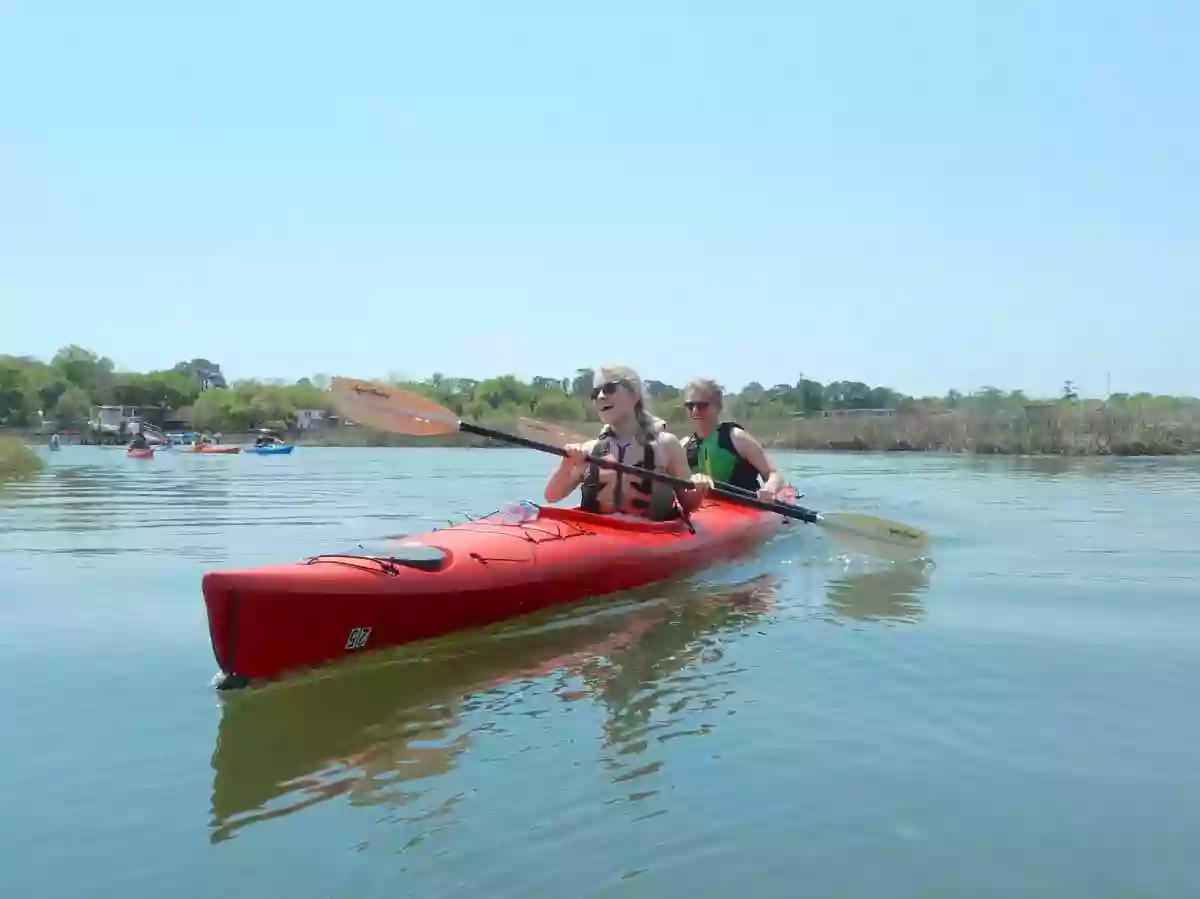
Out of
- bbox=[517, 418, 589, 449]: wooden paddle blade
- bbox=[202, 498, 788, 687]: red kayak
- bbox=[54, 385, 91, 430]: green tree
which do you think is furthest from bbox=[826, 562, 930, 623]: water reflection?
bbox=[54, 385, 91, 430]: green tree

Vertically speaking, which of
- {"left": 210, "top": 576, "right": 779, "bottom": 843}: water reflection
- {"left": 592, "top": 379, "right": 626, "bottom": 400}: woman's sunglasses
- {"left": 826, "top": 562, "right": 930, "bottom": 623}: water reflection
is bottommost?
{"left": 210, "top": 576, "right": 779, "bottom": 843}: water reflection

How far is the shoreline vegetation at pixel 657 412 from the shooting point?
2730 centimetres

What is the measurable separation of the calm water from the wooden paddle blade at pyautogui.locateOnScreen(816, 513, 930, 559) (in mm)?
1084

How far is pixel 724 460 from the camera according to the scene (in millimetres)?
8672

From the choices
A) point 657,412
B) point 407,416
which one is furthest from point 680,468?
point 657,412

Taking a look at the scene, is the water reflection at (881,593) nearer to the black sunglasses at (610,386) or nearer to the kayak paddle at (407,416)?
the kayak paddle at (407,416)

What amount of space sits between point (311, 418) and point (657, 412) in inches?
2610

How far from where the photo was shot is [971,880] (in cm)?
268

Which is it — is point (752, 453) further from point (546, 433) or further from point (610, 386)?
point (610, 386)

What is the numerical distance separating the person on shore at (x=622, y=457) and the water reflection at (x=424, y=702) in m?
0.93

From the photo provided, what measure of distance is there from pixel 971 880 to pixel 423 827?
1464 mm

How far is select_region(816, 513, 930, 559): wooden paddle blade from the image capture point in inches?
324

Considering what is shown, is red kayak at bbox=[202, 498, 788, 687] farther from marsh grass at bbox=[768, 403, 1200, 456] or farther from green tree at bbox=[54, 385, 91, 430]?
green tree at bbox=[54, 385, 91, 430]

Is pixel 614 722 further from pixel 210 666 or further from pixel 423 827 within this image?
pixel 210 666
